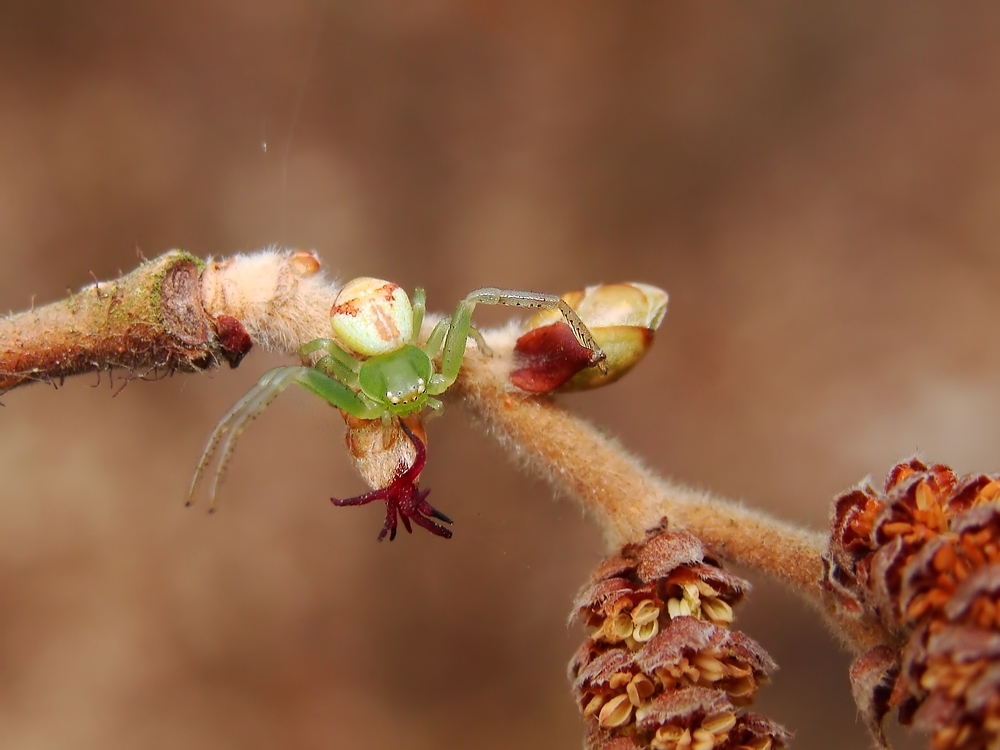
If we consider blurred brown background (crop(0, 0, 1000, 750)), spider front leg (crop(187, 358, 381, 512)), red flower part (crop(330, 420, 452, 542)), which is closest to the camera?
red flower part (crop(330, 420, 452, 542))

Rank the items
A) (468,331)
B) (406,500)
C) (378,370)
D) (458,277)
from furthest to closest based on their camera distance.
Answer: (458,277)
(468,331)
(378,370)
(406,500)

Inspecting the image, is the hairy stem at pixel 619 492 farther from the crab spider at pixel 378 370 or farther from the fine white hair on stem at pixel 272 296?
the fine white hair on stem at pixel 272 296

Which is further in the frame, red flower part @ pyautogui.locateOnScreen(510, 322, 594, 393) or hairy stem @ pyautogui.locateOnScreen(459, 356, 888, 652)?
red flower part @ pyautogui.locateOnScreen(510, 322, 594, 393)

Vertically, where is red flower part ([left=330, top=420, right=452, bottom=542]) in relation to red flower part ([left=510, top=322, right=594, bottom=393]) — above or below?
below

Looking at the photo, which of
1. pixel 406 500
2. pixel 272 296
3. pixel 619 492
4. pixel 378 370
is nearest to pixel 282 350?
pixel 272 296

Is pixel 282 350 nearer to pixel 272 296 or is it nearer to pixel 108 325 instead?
pixel 272 296

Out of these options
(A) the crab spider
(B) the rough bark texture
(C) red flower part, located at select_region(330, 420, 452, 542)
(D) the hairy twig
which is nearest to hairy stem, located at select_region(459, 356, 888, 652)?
(D) the hairy twig

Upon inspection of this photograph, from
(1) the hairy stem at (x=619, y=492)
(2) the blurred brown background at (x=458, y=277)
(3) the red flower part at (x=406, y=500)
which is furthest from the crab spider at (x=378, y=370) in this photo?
(2) the blurred brown background at (x=458, y=277)

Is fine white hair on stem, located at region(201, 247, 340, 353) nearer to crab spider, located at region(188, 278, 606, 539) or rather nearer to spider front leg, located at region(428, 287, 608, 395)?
crab spider, located at region(188, 278, 606, 539)
